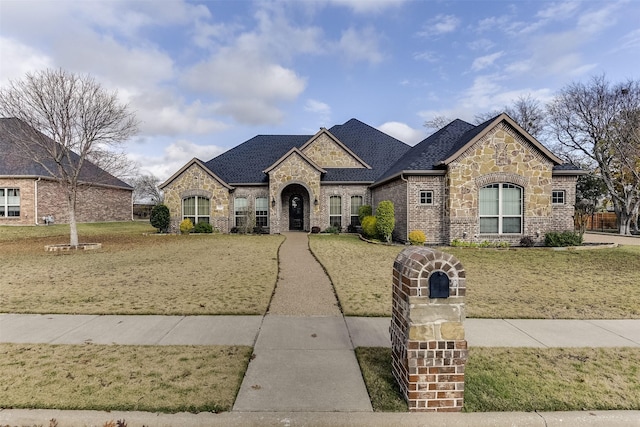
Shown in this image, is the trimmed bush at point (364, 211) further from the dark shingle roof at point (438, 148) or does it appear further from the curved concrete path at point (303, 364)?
the curved concrete path at point (303, 364)

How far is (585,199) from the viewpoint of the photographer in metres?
33.4

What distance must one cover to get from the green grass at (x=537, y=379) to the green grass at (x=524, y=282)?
1.53 meters

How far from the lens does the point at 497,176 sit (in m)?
14.9

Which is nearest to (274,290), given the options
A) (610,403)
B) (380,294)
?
(380,294)

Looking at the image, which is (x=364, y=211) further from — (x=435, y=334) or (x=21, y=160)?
(x=21, y=160)

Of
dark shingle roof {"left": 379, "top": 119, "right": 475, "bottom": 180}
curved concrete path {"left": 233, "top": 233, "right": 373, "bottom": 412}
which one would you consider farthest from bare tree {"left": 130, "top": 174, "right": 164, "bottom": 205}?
curved concrete path {"left": 233, "top": 233, "right": 373, "bottom": 412}

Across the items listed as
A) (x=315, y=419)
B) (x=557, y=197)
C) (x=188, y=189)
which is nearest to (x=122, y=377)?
(x=315, y=419)

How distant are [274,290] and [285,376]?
385cm

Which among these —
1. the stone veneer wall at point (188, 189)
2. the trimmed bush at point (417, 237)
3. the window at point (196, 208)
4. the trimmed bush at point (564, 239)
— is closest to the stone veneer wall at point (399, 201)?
the trimmed bush at point (417, 237)

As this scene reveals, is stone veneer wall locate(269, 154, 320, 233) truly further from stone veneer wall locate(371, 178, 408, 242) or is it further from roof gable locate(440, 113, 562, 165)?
roof gable locate(440, 113, 562, 165)

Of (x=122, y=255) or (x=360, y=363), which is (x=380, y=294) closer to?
(x=360, y=363)

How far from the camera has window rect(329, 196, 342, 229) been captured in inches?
867

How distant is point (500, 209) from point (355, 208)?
9.24 meters

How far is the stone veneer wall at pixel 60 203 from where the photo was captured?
23.6 metres
